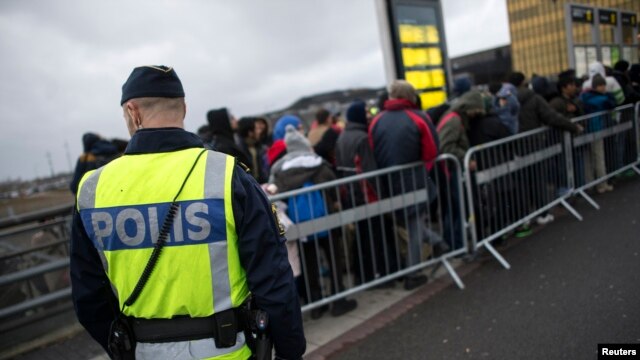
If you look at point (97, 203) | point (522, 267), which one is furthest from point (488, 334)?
point (97, 203)

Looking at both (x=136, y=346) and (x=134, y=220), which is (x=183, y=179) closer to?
(x=134, y=220)

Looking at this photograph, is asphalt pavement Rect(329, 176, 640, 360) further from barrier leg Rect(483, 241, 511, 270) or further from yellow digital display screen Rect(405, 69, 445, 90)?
yellow digital display screen Rect(405, 69, 445, 90)

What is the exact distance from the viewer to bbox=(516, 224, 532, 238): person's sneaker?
5852 millimetres

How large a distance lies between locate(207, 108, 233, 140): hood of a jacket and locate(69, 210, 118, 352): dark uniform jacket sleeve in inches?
103

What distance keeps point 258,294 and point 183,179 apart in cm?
51

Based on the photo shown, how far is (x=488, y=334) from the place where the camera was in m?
3.48

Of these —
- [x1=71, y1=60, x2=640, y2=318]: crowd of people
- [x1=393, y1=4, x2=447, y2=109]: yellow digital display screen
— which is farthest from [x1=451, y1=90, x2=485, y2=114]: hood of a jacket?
[x1=393, y1=4, x2=447, y2=109]: yellow digital display screen

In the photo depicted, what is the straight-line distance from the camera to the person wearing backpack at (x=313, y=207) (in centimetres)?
410

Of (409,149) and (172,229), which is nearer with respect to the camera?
(172,229)

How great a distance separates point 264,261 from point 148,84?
31.6 inches

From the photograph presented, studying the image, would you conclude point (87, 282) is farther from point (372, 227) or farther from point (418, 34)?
point (418, 34)

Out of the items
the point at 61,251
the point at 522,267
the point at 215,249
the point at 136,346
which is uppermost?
the point at 215,249

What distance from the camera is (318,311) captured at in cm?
436

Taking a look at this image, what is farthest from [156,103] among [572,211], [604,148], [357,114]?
[604,148]
